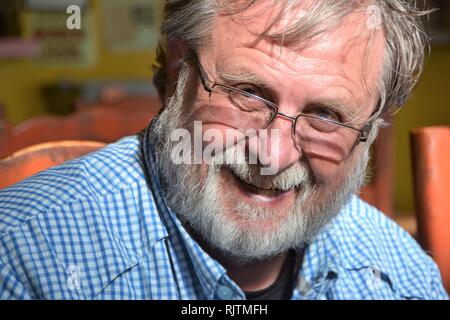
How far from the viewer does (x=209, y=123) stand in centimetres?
120

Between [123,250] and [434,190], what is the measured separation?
2.77 ft

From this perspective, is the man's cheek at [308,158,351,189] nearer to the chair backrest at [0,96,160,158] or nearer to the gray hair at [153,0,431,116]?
the gray hair at [153,0,431,116]

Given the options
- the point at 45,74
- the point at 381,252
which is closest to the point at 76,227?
the point at 381,252

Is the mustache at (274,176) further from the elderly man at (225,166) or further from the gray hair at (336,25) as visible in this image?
the gray hair at (336,25)

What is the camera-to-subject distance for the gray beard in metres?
1.20

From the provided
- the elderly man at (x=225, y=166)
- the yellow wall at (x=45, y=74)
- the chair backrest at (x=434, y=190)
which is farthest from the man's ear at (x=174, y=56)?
the yellow wall at (x=45, y=74)

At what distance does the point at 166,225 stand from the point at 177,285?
11cm

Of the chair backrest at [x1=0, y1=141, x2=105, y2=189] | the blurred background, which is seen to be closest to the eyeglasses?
the chair backrest at [x1=0, y1=141, x2=105, y2=189]

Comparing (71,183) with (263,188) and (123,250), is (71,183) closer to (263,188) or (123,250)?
(123,250)

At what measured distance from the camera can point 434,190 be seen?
1656mm

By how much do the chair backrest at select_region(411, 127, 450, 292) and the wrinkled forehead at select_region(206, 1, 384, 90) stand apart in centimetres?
55

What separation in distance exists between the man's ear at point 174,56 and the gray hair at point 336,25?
0.01 meters

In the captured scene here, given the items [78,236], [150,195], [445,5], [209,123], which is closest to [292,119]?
[209,123]

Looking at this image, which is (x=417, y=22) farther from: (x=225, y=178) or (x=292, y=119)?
(x=225, y=178)
